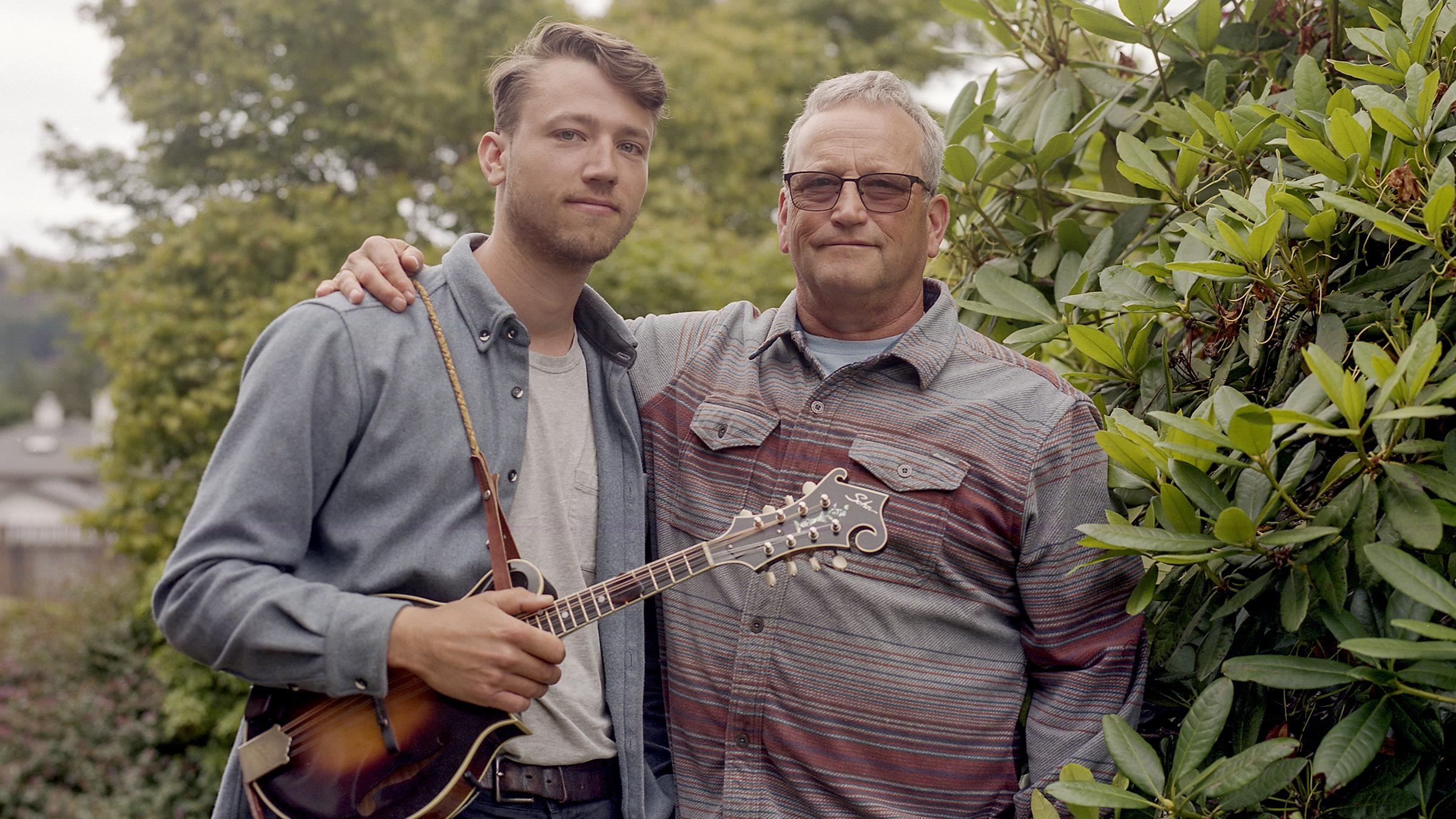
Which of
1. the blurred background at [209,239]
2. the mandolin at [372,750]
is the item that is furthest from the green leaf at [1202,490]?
the blurred background at [209,239]

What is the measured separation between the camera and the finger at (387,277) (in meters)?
2.32

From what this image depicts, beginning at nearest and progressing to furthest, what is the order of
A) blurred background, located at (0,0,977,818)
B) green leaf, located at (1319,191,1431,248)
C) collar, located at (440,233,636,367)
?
green leaf, located at (1319,191,1431,248) < collar, located at (440,233,636,367) < blurred background, located at (0,0,977,818)

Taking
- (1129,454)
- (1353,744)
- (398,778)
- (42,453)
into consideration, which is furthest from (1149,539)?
(42,453)

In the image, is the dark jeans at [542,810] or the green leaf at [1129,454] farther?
the dark jeans at [542,810]

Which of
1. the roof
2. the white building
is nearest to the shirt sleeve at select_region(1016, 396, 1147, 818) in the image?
the white building

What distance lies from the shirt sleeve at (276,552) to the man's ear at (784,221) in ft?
3.31

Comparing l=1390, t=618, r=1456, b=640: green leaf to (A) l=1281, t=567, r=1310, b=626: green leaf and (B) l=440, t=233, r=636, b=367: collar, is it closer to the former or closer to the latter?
(A) l=1281, t=567, r=1310, b=626: green leaf

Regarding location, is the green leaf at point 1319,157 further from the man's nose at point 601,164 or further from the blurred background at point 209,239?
the blurred background at point 209,239

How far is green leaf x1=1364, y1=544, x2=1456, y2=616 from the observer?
158 cm

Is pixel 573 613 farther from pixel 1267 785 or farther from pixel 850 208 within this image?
pixel 1267 785

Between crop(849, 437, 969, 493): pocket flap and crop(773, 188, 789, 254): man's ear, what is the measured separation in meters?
0.52

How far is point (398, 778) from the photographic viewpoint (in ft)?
6.97

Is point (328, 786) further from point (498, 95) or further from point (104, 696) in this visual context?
point (104, 696)

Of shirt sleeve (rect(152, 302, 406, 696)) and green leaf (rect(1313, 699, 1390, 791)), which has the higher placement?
shirt sleeve (rect(152, 302, 406, 696))
